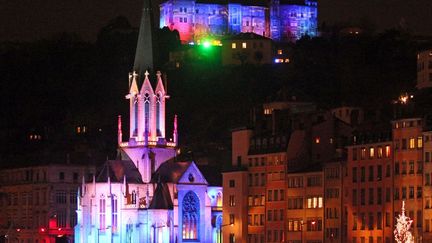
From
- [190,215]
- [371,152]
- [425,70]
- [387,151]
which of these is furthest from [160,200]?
[425,70]

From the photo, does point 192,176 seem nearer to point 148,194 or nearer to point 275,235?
point 148,194

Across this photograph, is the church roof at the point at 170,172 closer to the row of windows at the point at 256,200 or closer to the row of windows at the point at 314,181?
the row of windows at the point at 256,200

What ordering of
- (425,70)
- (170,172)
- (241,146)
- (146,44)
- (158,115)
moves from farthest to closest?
(425,70)
(146,44)
(158,115)
(170,172)
(241,146)

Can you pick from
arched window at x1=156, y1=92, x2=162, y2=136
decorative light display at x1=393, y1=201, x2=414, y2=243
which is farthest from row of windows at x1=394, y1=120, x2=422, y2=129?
arched window at x1=156, y1=92, x2=162, y2=136

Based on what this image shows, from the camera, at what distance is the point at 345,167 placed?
433 ft

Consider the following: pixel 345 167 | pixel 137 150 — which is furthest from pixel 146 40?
pixel 345 167

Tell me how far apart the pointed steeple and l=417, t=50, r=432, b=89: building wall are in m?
27.9

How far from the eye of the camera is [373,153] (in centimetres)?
12875

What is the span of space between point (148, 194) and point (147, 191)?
37 centimetres

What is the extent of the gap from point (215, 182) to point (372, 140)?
27.6 m

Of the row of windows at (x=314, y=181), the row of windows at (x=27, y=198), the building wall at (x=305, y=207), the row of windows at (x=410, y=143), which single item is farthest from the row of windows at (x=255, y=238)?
the row of windows at (x=27, y=198)

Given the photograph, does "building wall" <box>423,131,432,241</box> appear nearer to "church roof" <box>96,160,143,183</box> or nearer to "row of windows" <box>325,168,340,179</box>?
"row of windows" <box>325,168,340,179</box>

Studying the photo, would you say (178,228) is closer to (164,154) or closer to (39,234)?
(164,154)

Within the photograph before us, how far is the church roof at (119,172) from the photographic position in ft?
486
